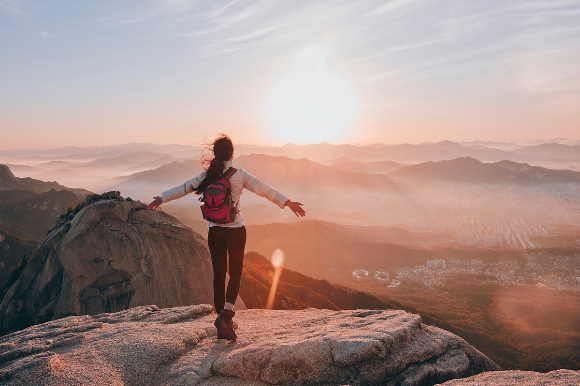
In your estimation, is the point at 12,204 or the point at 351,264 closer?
the point at 12,204

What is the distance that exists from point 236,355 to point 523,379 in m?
5.78

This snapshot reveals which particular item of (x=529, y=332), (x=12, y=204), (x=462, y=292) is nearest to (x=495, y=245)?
(x=462, y=292)

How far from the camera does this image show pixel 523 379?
5934mm

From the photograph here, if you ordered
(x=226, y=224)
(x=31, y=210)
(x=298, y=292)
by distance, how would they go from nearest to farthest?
(x=226, y=224) < (x=298, y=292) < (x=31, y=210)

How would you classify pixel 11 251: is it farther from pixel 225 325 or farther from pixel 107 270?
pixel 225 325

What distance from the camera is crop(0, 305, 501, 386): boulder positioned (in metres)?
5.47

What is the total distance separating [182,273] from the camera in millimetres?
15758

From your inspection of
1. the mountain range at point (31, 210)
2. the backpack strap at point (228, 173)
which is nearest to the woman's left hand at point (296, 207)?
the backpack strap at point (228, 173)

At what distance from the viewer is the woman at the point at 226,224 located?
6.40m

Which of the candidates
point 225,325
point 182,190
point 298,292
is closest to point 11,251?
point 298,292

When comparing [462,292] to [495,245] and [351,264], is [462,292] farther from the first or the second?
Answer: [495,245]

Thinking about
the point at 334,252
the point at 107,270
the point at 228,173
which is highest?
the point at 228,173

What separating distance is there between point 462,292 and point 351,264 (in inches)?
1791

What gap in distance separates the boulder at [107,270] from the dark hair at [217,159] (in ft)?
30.9
